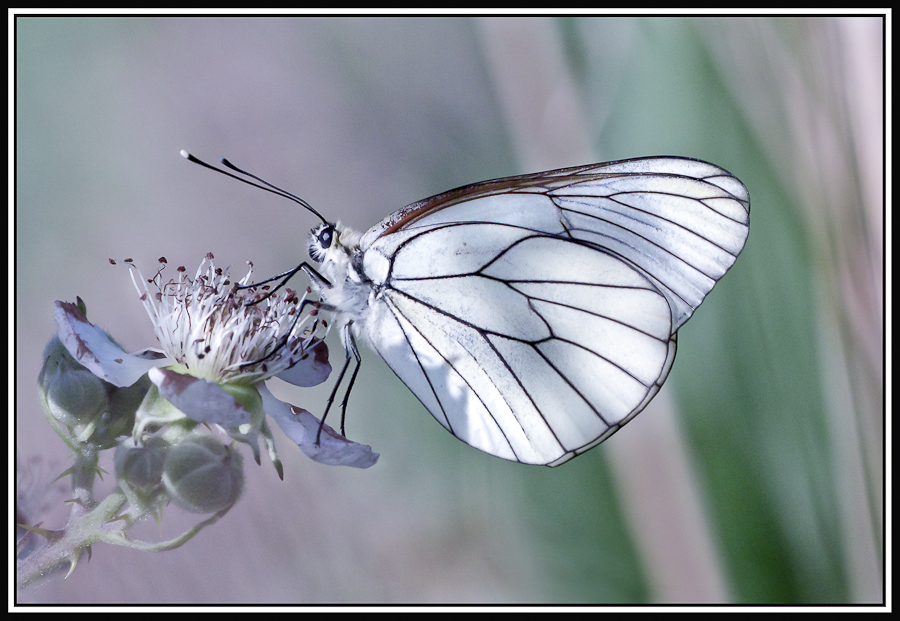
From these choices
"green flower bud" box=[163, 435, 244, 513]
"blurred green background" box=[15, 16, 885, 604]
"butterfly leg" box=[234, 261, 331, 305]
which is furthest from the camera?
"blurred green background" box=[15, 16, 885, 604]

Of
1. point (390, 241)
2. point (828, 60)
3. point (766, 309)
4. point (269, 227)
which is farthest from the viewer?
point (269, 227)

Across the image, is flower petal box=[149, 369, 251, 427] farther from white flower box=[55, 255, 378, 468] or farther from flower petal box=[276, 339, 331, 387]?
flower petal box=[276, 339, 331, 387]

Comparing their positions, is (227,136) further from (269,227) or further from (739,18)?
(739,18)

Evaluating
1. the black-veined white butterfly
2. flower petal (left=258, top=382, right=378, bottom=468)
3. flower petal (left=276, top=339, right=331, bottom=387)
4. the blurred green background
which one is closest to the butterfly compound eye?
the black-veined white butterfly

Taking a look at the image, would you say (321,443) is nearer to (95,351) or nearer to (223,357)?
(223,357)

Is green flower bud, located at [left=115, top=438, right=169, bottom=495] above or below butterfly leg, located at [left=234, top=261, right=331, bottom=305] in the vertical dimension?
below

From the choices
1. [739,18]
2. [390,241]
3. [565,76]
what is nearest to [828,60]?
[739,18]

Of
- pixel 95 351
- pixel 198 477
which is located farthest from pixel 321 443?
pixel 95 351

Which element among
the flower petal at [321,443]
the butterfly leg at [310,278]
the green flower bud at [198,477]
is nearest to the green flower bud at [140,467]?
the green flower bud at [198,477]
